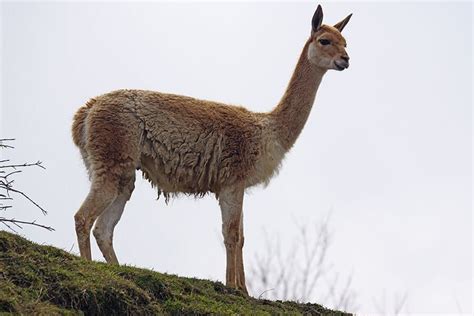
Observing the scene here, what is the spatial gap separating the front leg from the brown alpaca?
0.04ft

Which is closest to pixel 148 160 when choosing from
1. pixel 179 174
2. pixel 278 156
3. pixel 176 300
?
pixel 179 174

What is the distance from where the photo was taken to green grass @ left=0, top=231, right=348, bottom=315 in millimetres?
7258

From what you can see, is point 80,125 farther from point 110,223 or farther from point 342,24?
point 342,24

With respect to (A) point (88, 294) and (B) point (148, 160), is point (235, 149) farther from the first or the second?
(A) point (88, 294)

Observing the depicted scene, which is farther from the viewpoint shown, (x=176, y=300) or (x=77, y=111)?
(x=77, y=111)

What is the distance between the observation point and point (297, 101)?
11.2 m

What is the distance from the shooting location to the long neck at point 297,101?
433 inches

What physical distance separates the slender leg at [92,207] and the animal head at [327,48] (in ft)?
10.4

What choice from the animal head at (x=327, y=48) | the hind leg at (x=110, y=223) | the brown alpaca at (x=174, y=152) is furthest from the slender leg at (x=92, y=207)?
the animal head at (x=327, y=48)

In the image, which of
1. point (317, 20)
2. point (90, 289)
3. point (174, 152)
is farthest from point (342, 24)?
point (90, 289)

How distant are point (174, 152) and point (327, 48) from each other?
8.03 feet

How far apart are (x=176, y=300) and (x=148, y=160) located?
2.44 metres

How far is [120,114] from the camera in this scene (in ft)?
32.6

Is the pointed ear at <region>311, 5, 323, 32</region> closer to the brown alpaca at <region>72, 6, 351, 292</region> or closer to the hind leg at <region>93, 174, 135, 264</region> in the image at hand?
the brown alpaca at <region>72, 6, 351, 292</region>
